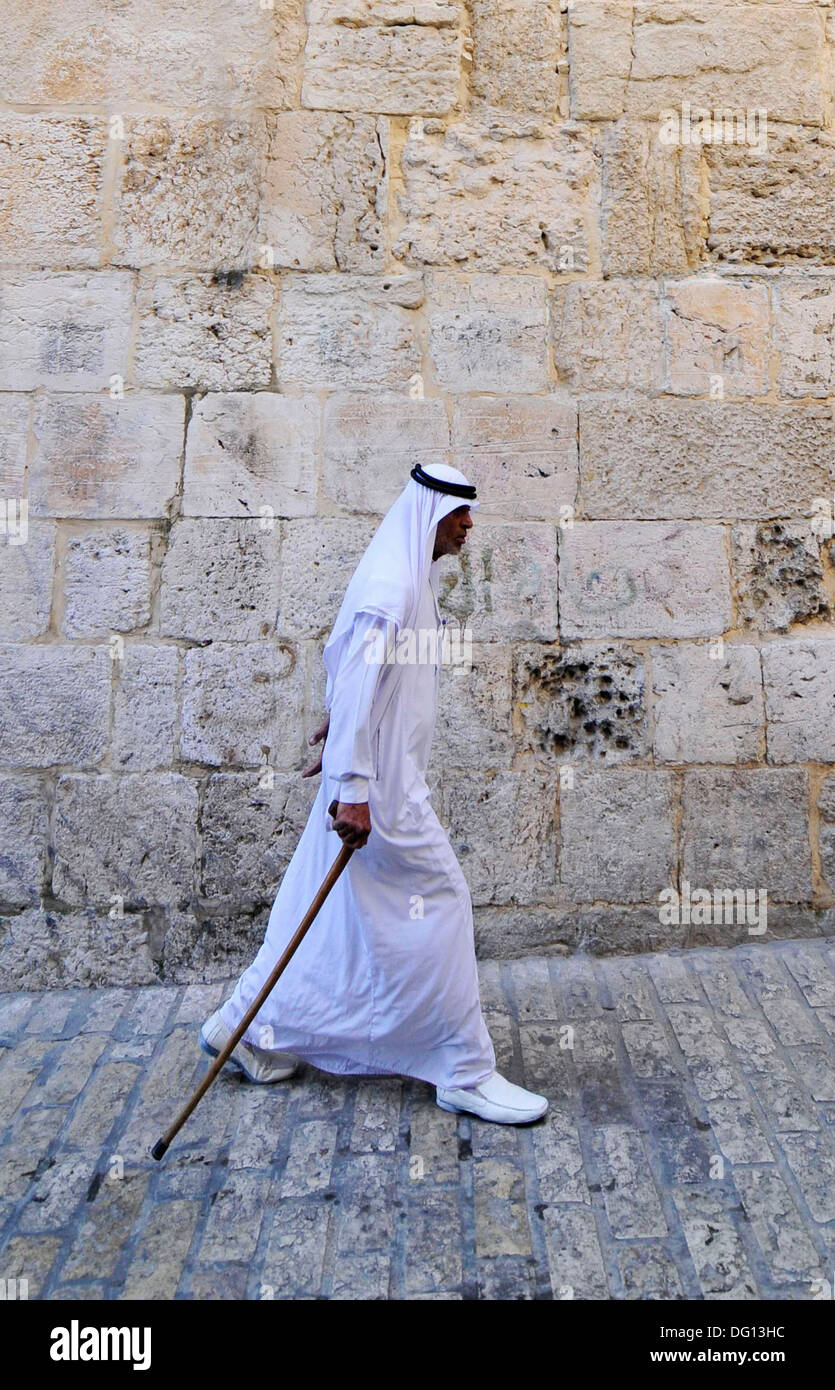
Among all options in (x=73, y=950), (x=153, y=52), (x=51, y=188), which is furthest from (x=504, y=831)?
(x=153, y=52)

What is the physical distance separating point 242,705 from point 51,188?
7.29 ft

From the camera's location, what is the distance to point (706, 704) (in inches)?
148

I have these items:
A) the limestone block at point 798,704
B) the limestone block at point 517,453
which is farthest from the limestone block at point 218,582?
the limestone block at point 798,704

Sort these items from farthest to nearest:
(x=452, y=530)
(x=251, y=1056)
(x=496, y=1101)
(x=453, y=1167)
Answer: (x=251, y=1056)
(x=452, y=530)
(x=496, y=1101)
(x=453, y=1167)

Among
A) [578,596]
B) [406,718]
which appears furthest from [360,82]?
[406,718]

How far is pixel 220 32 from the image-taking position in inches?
152

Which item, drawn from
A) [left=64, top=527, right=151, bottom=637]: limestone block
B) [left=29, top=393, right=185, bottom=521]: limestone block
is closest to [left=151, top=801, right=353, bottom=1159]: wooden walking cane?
[left=64, top=527, right=151, bottom=637]: limestone block

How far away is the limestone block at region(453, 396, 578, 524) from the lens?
3764 millimetres

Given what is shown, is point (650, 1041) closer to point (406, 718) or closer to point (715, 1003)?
point (715, 1003)

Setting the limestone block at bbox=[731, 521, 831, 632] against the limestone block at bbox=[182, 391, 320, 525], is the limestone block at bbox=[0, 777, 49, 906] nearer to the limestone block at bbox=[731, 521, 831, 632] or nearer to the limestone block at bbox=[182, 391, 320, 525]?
the limestone block at bbox=[182, 391, 320, 525]

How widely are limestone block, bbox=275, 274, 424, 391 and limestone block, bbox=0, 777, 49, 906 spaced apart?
190cm

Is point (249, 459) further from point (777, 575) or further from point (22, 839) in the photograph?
point (777, 575)
